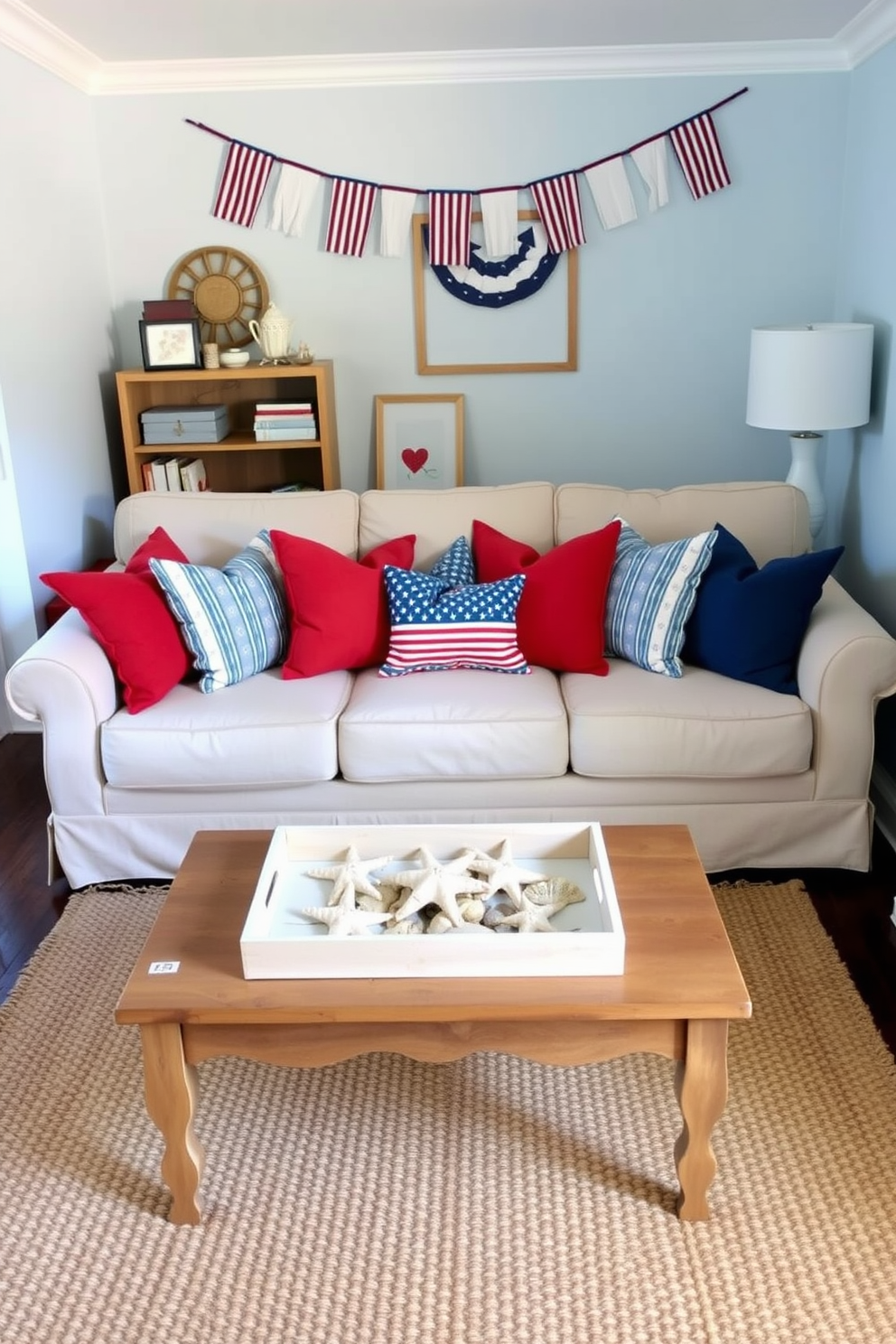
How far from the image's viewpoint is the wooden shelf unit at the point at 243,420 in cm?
410

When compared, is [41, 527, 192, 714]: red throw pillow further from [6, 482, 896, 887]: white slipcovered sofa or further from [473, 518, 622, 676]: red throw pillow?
[473, 518, 622, 676]: red throw pillow

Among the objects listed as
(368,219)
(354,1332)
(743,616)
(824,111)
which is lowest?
(354,1332)

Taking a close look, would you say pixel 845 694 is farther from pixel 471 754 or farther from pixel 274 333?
pixel 274 333

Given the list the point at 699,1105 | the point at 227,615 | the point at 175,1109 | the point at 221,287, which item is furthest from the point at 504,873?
the point at 221,287

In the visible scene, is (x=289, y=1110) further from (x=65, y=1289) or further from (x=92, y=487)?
(x=92, y=487)

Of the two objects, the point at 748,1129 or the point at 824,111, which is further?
the point at 824,111

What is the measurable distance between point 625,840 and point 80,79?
10.9 ft

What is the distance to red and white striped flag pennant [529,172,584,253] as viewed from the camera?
414 centimetres

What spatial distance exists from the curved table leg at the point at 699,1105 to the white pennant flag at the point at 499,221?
10.4 ft

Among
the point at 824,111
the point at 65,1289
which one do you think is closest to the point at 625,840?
the point at 65,1289

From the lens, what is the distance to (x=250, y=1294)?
1812 millimetres

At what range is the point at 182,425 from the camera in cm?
413

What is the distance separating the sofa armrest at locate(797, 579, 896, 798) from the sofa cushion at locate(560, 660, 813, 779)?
0.15 ft

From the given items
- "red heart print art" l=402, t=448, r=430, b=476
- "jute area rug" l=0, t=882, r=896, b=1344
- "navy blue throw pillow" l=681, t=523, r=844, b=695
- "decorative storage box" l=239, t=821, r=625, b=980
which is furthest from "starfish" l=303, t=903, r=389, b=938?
"red heart print art" l=402, t=448, r=430, b=476
